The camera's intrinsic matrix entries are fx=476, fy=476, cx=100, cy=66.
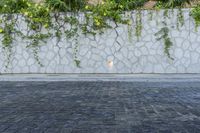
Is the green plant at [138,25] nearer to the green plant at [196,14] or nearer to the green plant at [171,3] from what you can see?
the green plant at [171,3]

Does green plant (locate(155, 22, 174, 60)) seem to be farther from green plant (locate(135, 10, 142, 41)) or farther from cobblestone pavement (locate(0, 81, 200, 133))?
cobblestone pavement (locate(0, 81, 200, 133))

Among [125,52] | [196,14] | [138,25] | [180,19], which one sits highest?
[196,14]

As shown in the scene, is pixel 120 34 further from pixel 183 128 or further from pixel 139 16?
pixel 183 128

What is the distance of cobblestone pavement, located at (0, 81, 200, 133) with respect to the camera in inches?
230

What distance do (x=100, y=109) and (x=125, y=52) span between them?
8.21 meters

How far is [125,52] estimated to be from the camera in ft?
51.3

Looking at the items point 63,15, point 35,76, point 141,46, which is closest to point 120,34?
point 141,46

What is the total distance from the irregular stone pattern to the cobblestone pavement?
3812 millimetres

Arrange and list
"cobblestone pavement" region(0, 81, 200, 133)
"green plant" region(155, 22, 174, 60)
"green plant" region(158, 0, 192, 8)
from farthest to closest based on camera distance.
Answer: "green plant" region(158, 0, 192, 8), "green plant" region(155, 22, 174, 60), "cobblestone pavement" region(0, 81, 200, 133)

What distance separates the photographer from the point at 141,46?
15.6 m

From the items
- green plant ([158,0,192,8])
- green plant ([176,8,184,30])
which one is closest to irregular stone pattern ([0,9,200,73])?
green plant ([176,8,184,30])

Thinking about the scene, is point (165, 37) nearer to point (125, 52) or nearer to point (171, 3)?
point (171, 3)

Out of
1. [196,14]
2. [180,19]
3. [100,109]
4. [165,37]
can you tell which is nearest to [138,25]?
[165,37]

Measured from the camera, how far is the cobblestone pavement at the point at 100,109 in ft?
19.2
